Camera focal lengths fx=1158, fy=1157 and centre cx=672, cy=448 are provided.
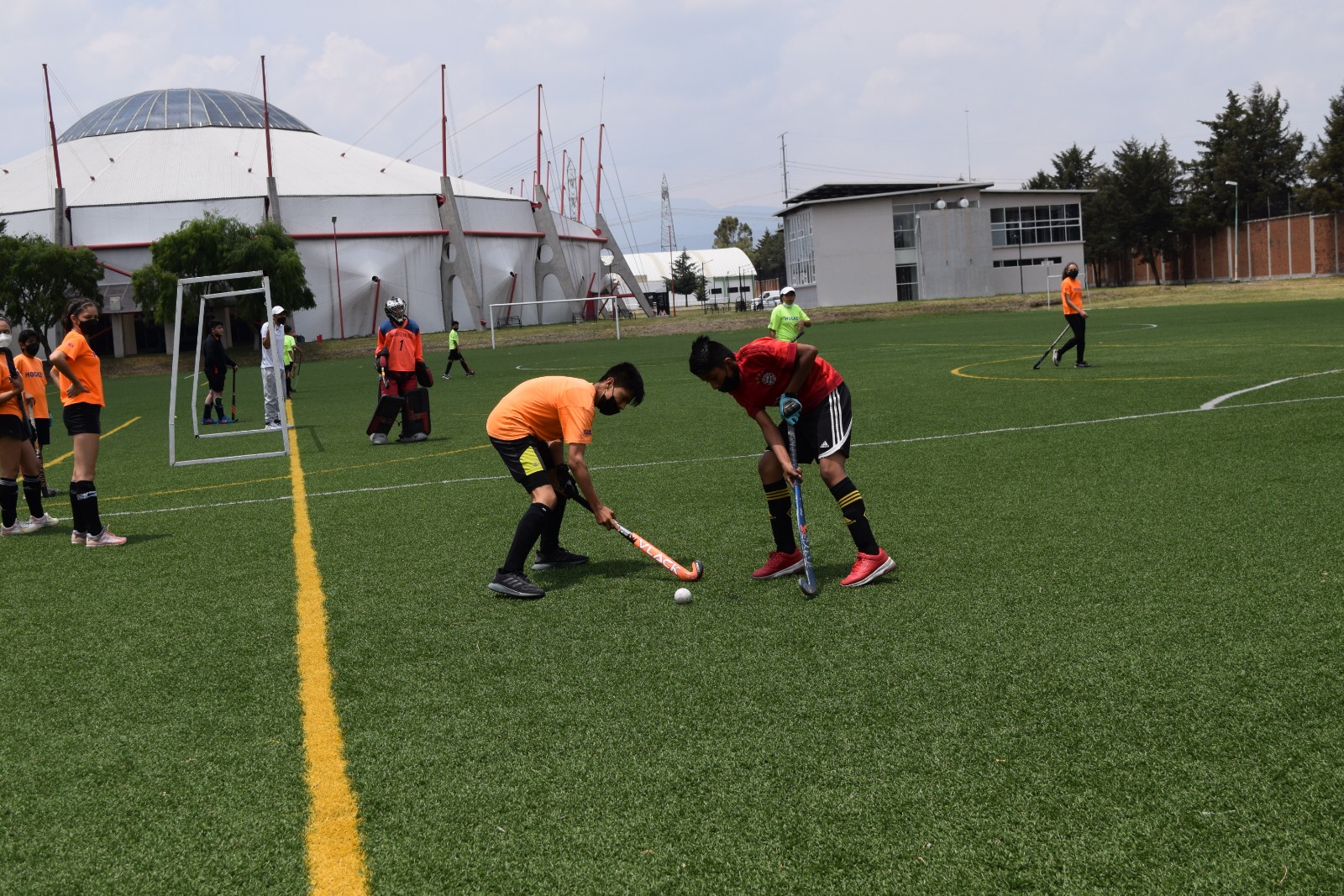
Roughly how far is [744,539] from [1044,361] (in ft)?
53.1

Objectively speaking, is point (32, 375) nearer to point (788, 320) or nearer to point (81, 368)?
point (81, 368)

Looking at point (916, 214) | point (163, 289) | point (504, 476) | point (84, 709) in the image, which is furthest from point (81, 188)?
point (84, 709)

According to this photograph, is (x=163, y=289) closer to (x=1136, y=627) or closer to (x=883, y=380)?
(x=883, y=380)

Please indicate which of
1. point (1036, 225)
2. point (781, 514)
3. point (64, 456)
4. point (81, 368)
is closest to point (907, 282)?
point (1036, 225)

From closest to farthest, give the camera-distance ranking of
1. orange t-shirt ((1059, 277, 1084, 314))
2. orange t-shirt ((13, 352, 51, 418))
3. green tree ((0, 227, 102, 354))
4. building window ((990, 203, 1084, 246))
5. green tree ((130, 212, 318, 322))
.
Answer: orange t-shirt ((13, 352, 51, 418))
orange t-shirt ((1059, 277, 1084, 314))
green tree ((130, 212, 318, 322))
green tree ((0, 227, 102, 354))
building window ((990, 203, 1084, 246))

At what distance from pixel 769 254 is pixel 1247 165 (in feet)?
275

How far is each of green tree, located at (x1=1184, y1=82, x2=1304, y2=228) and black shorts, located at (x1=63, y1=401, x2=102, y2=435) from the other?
81.9 metres

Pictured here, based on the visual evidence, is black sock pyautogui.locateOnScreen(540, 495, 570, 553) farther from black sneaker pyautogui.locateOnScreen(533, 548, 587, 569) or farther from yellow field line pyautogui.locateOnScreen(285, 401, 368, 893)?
yellow field line pyautogui.locateOnScreen(285, 401, 368, 893)

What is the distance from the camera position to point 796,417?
21.1 ft

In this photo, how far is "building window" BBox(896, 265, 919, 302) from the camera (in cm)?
8031

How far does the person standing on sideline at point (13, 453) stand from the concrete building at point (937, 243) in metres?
71.9

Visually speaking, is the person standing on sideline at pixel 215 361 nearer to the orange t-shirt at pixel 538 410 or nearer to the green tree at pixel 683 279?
the orange t-shirt at pixel 538 410

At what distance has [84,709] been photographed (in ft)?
16.7

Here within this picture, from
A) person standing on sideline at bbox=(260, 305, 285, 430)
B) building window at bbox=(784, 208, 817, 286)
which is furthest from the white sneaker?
building window at bbox=(784, 208, 817, 286)
